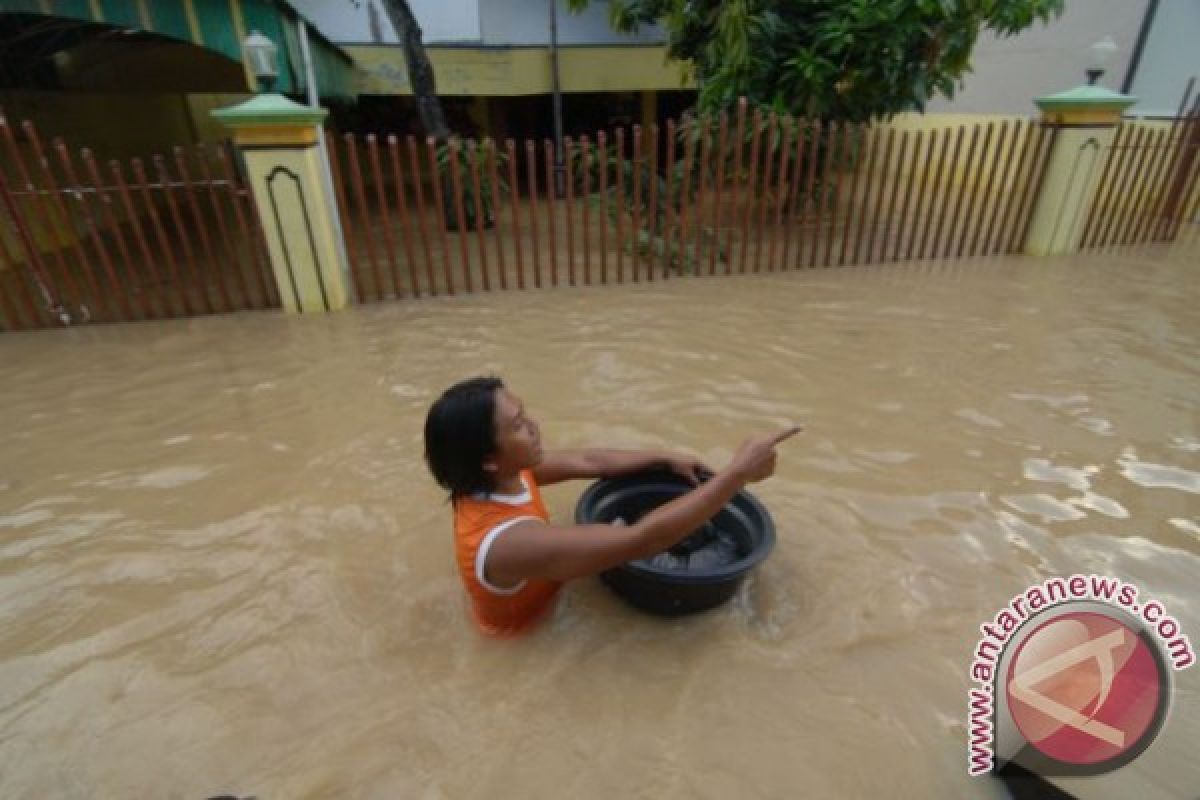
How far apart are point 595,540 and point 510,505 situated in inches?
11.5

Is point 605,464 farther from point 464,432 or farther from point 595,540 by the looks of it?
point 464,432

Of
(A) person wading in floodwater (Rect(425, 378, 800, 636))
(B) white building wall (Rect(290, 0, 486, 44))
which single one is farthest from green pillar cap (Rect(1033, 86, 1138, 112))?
(B) white building wall (Rect(290, 0, 486, 44))

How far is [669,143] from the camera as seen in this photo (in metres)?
5.84

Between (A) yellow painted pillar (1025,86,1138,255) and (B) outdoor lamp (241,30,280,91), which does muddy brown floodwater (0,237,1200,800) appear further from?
(A) yellow painted pillar (1025,86,1138,255)

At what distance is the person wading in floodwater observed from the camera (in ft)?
5.82

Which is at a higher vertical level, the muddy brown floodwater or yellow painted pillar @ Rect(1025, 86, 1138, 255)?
yellow painted pillar @ Rect(1025, 86, 1138, 255)

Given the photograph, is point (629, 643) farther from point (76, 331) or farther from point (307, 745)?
point (76, 331)

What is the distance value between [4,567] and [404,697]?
5.99ft

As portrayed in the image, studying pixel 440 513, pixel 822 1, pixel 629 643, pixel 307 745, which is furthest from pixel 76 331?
pixel 822 1

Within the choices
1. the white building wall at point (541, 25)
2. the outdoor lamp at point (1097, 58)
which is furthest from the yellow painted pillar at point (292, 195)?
the outdoor lamp at point (1097, 58)

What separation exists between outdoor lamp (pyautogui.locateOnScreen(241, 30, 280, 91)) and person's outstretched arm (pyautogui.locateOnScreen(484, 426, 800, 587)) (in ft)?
16.2

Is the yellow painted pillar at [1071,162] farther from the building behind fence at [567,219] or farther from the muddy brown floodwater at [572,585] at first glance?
the muddy brown floodwater at [572,585]

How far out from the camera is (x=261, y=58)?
16.5ft

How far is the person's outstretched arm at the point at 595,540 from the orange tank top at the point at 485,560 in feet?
0.16
